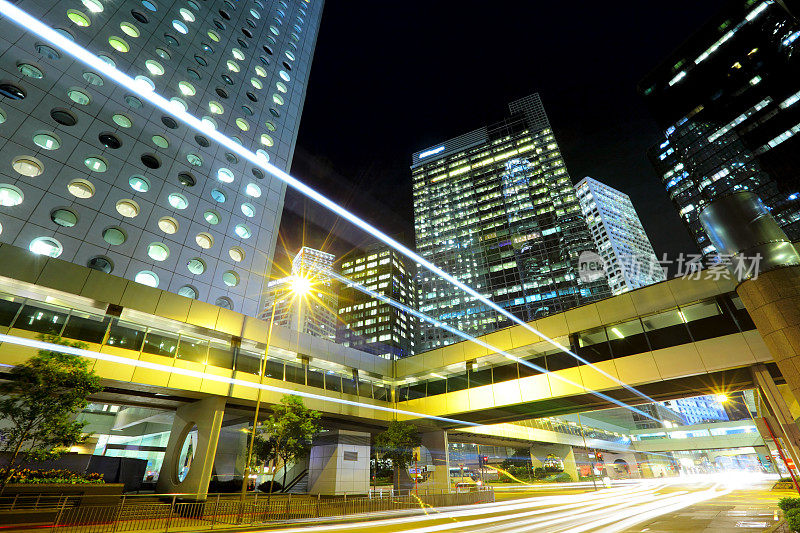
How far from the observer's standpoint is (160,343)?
18.8 m

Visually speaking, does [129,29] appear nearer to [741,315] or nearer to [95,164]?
[95,164]

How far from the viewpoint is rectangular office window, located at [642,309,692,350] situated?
18281 mm

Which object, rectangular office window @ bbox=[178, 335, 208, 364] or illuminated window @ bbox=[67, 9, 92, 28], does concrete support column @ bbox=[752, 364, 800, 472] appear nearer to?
rectangular office window @ bbox=[178, 335, 208, 364]

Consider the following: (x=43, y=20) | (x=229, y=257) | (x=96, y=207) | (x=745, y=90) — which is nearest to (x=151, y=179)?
(x=96, y=207)

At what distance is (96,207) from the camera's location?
2161 centimetres

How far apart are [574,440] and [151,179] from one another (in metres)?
69.6

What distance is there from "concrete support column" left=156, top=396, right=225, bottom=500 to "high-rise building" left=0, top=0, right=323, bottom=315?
290 inches

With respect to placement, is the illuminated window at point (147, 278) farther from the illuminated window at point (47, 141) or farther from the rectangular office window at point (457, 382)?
the rectangular office window at point (457, 382)

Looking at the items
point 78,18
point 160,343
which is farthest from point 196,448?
point 78,18

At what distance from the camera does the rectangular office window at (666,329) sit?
18.3 m

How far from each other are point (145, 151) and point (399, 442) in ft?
87.9

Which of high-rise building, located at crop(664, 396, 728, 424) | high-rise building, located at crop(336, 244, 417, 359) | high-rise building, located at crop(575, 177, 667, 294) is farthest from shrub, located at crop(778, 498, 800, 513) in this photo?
high-rise building, located at crop(664, 396, 728, 424)

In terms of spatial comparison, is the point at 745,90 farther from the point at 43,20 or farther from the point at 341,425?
the point at 43,20

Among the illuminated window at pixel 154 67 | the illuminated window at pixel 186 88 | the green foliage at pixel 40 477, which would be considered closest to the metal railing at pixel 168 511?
the green foliage at pixel 40 477
